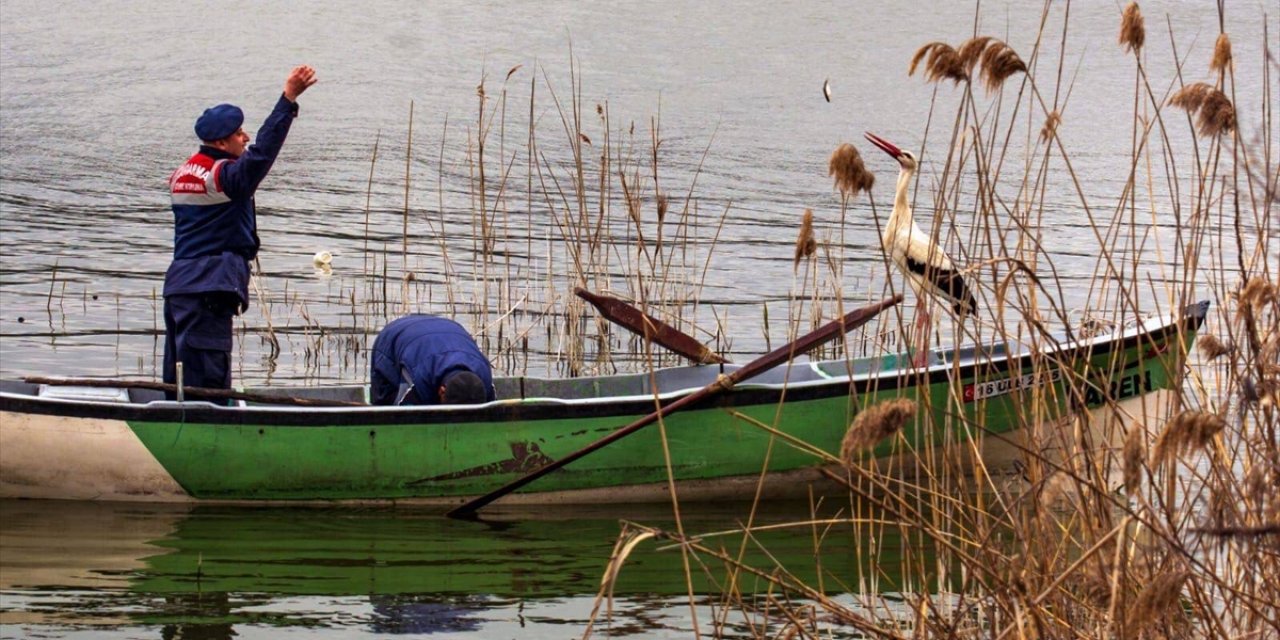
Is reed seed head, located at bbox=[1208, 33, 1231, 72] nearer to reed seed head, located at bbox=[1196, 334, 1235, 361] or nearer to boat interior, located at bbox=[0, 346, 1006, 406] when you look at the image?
reed seed head, located at bbox=[1196, 334, 1235, 361]

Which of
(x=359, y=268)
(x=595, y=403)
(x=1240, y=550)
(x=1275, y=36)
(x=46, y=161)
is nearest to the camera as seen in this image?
(x=1240, y=550)

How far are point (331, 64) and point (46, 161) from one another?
783 cm

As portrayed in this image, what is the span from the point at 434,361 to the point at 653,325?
852 millimetres

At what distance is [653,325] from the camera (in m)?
7.07

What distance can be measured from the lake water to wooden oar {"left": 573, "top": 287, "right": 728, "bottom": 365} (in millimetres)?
793

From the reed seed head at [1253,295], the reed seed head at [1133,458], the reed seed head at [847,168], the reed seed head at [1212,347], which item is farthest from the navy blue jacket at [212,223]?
the reed seed head at [1133,458]

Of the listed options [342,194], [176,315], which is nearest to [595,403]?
[176,315]

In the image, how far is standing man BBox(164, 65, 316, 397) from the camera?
7.09 metres

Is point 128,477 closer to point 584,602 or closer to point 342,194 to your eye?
point 584,602

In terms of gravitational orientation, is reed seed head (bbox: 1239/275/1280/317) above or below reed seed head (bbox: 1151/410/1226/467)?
above

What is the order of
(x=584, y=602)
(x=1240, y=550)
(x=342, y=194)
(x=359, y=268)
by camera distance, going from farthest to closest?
(x=342, y=194) < (x=359, y=268) < (x=584, y=602) < (x=1240, y=550)

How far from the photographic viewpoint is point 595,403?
718 centimetres

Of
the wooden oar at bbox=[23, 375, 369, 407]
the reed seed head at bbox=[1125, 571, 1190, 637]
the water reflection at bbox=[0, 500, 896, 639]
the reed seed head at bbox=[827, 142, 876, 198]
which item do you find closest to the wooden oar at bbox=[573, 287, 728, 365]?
the water reflection at bbox=[0, 500, 896, 639]

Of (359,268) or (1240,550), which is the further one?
(359,268)
